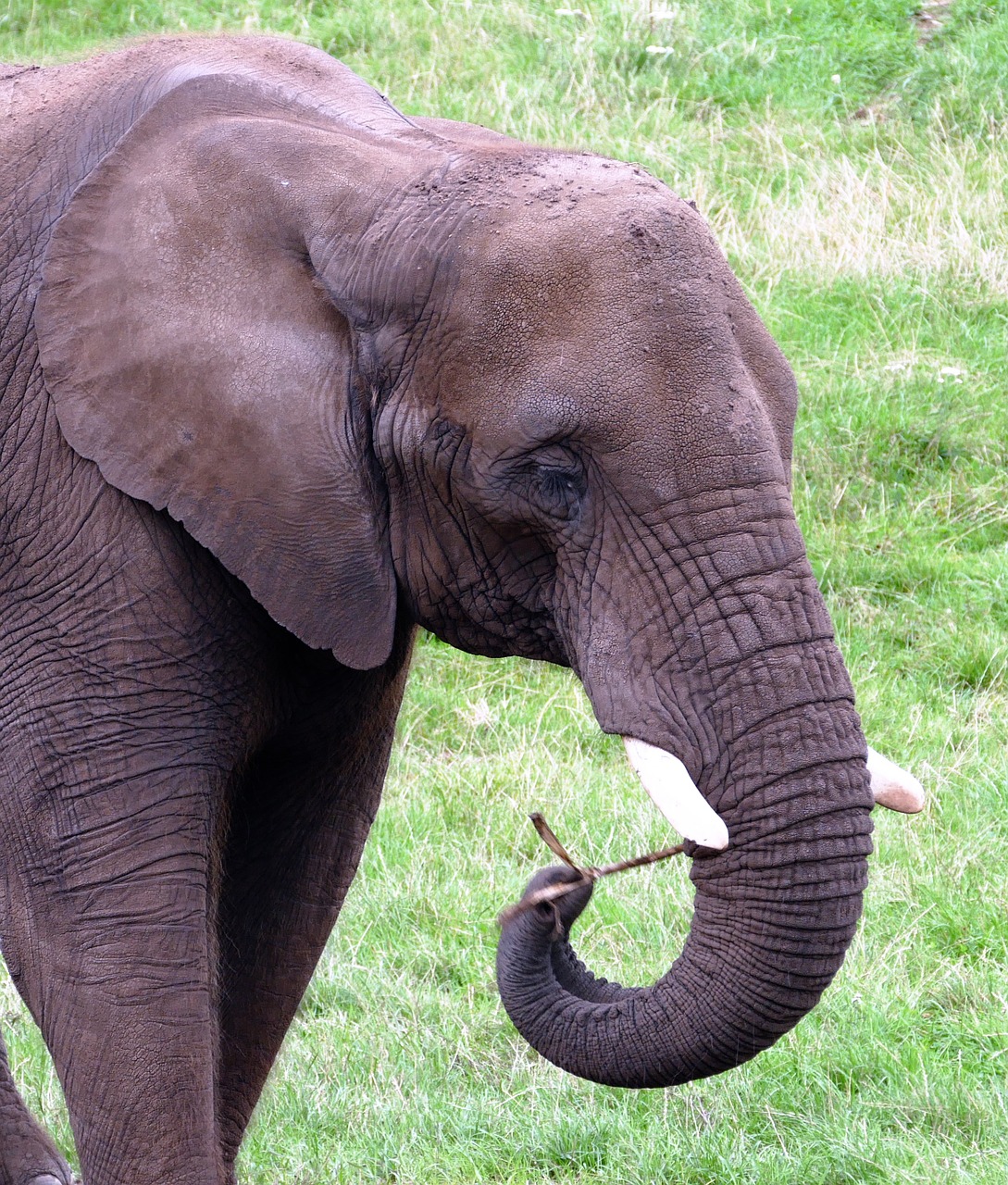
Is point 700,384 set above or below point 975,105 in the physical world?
above

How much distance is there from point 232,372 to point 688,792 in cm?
95

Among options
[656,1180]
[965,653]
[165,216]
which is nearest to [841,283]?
[965,653]

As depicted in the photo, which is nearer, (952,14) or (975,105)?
(975,105)

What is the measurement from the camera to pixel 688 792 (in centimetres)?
265

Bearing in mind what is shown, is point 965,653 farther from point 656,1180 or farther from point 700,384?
point 700,384

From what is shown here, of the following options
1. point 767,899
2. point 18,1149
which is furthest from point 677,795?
point 18,1149

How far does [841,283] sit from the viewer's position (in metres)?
A: 8.31

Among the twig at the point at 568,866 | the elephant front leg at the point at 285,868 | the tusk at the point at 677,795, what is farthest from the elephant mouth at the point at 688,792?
the elephant front leg at the point at 285,868

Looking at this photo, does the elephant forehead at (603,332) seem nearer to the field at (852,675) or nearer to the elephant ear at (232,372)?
the elephant ear at (232,372)

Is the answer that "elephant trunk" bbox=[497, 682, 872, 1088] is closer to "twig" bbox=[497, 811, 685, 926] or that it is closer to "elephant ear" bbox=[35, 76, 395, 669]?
"twig" bbox=[497, 811, 685, 926]

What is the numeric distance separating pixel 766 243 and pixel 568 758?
3594 millimetres

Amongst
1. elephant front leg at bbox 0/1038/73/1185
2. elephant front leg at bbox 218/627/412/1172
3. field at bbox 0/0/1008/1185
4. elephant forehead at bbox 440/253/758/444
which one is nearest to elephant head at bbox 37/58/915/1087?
elephant forehead at bbox 440/253/758/444

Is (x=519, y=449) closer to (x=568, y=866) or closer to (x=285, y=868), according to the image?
(x=568, y=866)

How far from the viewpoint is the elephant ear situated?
9.52ft
